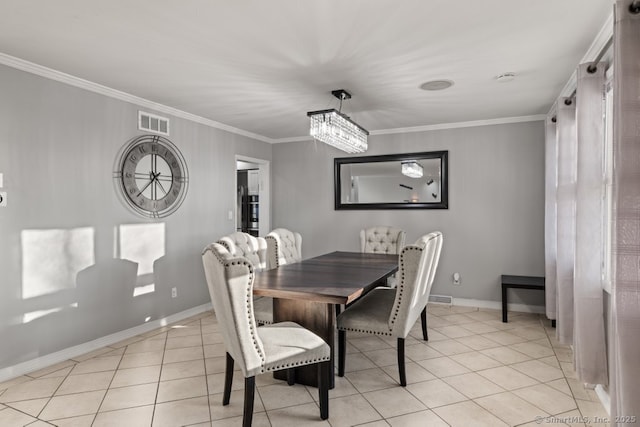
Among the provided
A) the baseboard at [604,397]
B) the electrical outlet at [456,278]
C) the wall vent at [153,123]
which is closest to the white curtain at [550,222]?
the electrical outlet at [456,278]

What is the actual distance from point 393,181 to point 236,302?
3.78 metres

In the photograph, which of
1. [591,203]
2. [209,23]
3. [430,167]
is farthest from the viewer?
[430,167]

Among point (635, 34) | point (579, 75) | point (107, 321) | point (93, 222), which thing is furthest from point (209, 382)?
point (579, 75)

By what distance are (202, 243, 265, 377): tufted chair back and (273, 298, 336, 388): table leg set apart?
56 cm

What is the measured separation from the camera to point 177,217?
4309mm

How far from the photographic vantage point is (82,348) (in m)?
3.32

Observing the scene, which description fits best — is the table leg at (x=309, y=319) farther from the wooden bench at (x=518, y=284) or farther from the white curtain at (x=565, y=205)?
the wooden bench at (x=518, y=284)

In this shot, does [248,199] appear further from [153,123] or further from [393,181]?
[153,123]

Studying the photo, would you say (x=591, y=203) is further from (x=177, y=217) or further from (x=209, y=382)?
(x=177, y=217)

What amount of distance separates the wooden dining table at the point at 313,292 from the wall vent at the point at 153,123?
81.3 inches

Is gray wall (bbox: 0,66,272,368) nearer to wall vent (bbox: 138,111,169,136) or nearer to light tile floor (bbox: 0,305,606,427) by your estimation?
wall vent (bbox: 138,111,169,136)

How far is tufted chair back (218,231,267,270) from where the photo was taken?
3447 millimetres

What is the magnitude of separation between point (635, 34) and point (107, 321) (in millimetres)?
4194

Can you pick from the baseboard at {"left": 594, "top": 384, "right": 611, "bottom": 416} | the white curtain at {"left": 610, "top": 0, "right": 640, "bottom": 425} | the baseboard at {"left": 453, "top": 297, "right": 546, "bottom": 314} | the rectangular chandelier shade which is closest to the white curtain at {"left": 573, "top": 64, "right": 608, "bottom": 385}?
the baseboard at {"left": 594, "top": 384, "right": 611, "bottom": 416}
